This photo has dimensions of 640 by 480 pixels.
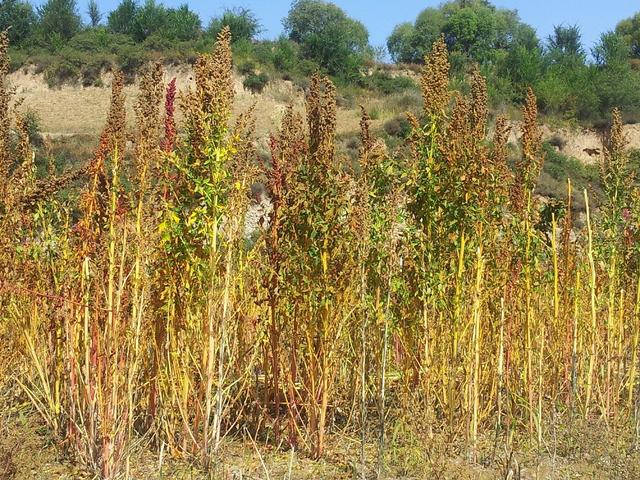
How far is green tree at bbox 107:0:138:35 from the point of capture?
54.0m

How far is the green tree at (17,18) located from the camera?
46.1 m

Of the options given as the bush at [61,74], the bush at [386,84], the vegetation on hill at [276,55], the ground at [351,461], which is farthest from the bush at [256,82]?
the ground at [351,461]

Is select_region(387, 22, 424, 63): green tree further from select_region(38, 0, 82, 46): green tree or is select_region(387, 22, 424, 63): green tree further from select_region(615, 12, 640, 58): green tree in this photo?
select_region(38, 0, 82, 46): green tree

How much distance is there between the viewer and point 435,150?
4.73 m

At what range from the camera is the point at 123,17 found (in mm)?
54438

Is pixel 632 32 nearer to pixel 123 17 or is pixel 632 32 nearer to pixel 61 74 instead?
pixel 123 17

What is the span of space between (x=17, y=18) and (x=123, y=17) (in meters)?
8.70

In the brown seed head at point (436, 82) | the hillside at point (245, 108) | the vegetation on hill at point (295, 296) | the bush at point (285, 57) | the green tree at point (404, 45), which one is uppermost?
the green tree at point (404, 45)

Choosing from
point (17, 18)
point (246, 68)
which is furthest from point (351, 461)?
point (17, 18)

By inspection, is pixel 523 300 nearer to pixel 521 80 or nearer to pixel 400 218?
pixel 400 218

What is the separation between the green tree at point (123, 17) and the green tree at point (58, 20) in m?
2.23

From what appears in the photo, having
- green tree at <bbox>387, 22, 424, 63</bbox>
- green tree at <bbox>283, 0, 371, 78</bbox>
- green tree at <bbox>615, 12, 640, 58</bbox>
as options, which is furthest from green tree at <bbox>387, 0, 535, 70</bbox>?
green tree at <bbox>615, 12, 640, 58</bbox>

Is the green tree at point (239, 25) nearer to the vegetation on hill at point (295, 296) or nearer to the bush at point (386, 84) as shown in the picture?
the bush at point (386, 84)

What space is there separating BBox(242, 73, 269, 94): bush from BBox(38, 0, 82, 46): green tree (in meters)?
14.2
